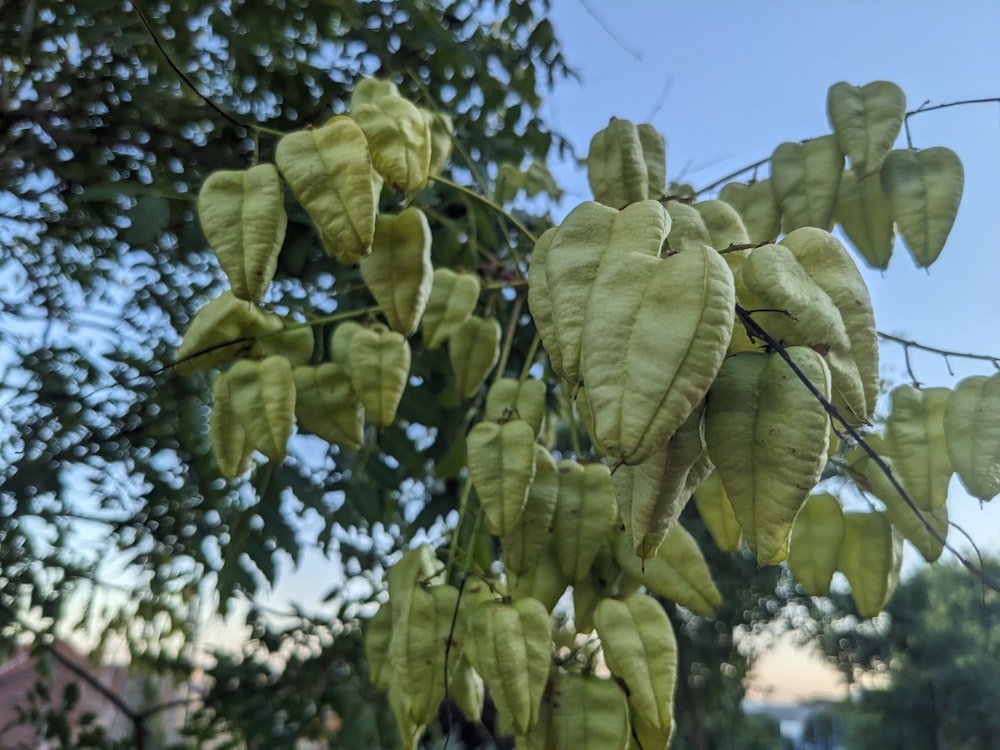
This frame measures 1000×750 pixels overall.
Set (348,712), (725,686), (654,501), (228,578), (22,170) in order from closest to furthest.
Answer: (654,501) < (228,578) < (348,712) < (22,170) < (725,686)

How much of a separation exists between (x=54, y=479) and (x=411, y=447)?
122cm

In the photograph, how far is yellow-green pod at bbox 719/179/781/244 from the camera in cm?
110

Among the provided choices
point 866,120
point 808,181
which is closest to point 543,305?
point 808,181

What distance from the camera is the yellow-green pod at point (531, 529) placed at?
0.99 m

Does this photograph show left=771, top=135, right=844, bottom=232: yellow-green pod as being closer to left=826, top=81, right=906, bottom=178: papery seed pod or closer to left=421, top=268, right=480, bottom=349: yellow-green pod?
left=826, top=81, right=906, bottom=178: papery seed pod

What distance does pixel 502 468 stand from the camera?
975 millimetres

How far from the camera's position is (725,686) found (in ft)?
18.9

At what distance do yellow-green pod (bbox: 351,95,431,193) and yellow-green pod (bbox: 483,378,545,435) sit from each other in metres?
0.30

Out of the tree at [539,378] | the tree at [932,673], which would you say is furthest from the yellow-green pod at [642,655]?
the tree at [932,673]

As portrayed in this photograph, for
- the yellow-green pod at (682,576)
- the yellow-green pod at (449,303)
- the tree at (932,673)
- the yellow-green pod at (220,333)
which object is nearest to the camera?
the yellow-green pod at (682,576)

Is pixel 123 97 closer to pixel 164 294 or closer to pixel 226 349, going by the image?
pixel 164 294

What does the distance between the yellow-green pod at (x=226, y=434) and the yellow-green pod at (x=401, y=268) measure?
9.8 inches

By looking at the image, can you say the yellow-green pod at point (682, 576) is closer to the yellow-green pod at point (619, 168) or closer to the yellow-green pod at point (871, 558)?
the yellow-green pod at point (871, 558)

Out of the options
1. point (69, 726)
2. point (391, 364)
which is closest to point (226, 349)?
point (391, 364)
